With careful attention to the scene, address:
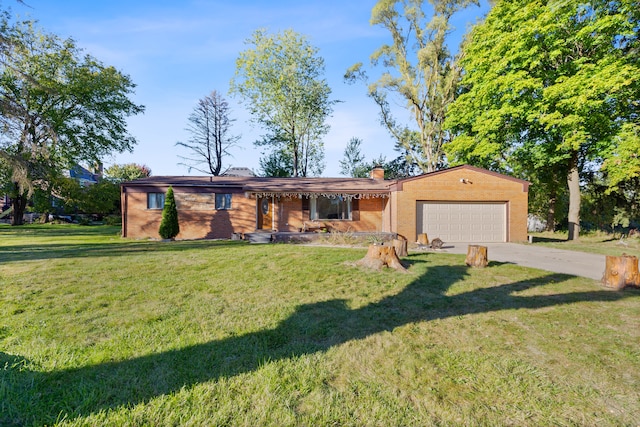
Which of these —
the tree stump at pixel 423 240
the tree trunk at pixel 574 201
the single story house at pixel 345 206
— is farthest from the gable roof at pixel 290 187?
the tree trunk at pixel 574 201

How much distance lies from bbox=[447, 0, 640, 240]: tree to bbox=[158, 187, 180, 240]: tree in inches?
710

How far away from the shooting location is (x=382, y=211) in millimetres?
18359

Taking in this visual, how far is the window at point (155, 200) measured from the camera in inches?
675

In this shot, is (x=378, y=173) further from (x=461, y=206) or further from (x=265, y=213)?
(x=265, y=213)

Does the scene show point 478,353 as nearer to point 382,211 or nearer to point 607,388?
point 607,388

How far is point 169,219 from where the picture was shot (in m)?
15.7

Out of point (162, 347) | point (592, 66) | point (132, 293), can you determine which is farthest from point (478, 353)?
point (592, 66)

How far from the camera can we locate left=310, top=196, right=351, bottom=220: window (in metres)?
18.1

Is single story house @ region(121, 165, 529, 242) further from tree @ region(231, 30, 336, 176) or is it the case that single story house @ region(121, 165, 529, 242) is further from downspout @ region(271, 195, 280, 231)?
tree @ region(231, 30, 336, 176)

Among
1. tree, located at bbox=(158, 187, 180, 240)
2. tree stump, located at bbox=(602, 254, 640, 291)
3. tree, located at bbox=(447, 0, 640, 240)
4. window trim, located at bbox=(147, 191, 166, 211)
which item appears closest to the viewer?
tree stump, located at bbox=(602, 254, 640, 291)

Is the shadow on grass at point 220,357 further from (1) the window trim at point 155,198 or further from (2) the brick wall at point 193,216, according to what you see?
(1) the window trim at point 155,198

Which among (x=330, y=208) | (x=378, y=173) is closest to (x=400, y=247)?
(x=330, y=208)

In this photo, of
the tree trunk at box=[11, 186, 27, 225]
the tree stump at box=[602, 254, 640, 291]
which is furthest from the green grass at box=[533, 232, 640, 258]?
the tree trunk at box=[11, 186, 27, 225]

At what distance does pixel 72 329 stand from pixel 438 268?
807cm
